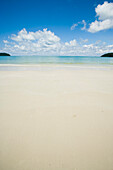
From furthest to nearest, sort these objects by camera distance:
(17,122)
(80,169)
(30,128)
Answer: (17,122), (30,128), (80,169)

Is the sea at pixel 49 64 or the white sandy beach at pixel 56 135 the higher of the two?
the sea at pixel 49 64

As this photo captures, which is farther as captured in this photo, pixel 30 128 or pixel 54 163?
pixel 30 128

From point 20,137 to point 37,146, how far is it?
375 millimetres

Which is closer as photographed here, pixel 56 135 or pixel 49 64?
pixel 56 135

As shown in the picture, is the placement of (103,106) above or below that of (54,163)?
above

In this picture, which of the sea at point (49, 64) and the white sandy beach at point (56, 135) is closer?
the white sandy beach at point (56, 135)

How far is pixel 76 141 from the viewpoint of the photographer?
1.52 meters

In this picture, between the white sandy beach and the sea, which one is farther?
the sea

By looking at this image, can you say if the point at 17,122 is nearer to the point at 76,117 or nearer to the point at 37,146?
the point at 37,146

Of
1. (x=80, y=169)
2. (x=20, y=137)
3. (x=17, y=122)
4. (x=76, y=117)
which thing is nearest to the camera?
(x=80, y=169)

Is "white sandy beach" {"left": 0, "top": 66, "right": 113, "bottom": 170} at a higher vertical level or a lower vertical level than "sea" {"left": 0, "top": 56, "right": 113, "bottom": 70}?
lower

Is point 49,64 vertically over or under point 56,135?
over

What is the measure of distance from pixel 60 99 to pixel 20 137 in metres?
1.64

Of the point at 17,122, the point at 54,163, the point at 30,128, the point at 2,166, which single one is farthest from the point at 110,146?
the point at 17,122
